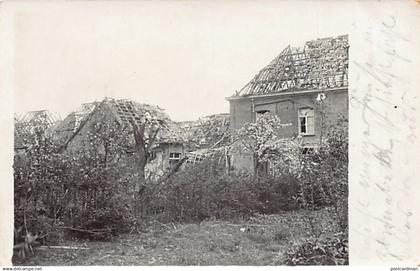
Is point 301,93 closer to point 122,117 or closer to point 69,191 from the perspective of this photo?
point 122,117

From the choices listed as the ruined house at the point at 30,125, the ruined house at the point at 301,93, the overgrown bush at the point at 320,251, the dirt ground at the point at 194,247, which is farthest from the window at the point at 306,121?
the ruined house at the point at 30,125

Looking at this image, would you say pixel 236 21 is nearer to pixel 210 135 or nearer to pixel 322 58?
pixel 322 58

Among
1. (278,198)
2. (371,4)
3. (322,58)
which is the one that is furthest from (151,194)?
(371,4)

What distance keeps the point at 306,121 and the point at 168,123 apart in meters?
1.64

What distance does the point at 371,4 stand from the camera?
10.4 ft

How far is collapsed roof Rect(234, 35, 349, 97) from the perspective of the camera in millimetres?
3883

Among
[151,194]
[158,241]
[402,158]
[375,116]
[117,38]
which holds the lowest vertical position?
[158,241]

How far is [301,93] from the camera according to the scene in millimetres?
5188

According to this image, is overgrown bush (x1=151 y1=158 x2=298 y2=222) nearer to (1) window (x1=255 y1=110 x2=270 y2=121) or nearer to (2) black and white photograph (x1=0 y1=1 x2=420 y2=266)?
(2) black and white photograph (x1=0 y1=1 x2=420 y2=266)

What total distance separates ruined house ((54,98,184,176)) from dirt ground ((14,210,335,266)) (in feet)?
2.88

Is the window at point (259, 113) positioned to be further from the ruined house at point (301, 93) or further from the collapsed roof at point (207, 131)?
the collapsed roof at point (207, 131)

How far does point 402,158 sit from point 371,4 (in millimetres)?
1129

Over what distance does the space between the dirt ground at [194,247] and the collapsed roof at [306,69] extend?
4.49ft

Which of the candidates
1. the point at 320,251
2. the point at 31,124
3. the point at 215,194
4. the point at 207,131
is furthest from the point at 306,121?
the point at 31,124
